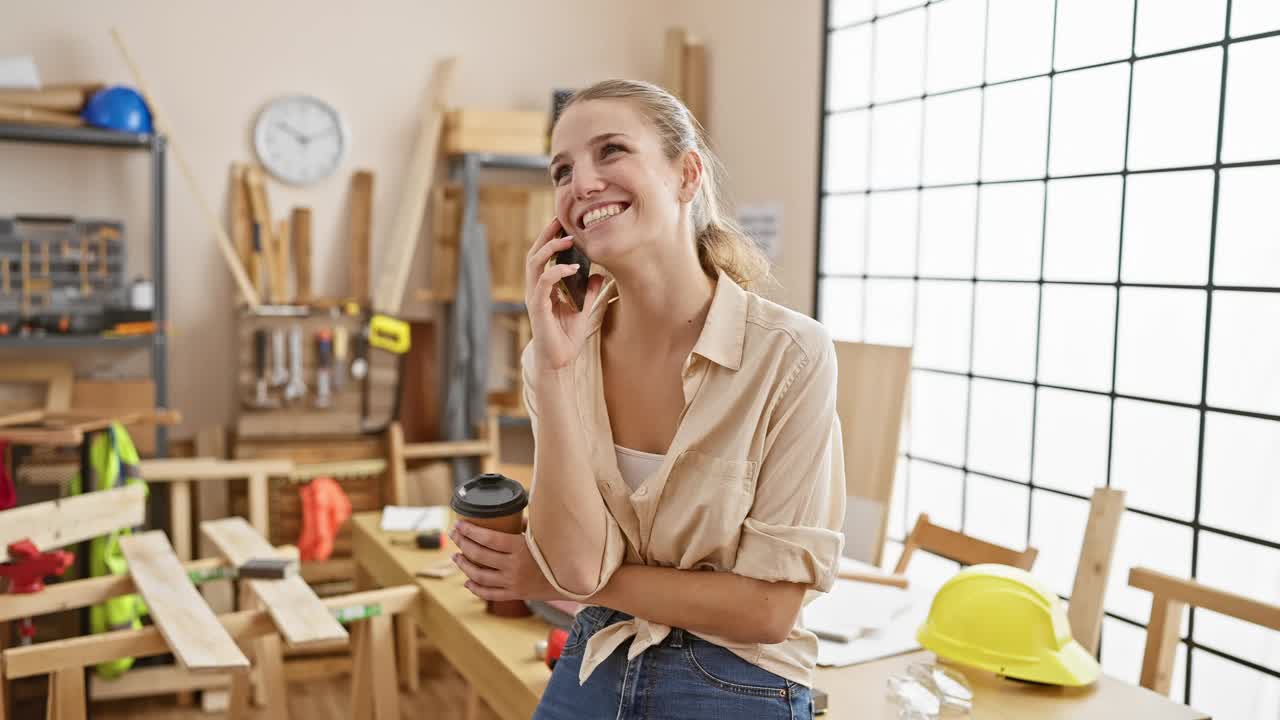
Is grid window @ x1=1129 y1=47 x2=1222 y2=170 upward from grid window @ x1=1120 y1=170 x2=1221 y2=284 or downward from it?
upward

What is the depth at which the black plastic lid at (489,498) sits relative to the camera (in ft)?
4.70

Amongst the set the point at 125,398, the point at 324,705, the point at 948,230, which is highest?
the point at 948,230

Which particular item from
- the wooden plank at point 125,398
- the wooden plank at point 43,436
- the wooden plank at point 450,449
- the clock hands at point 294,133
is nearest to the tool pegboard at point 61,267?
the wooden plank at point 125,398

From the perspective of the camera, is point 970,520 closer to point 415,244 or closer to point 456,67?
point 415,244

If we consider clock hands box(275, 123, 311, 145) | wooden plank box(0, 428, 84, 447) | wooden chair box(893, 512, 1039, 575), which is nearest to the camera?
wooden chair box(893, 512, 1039, 575)

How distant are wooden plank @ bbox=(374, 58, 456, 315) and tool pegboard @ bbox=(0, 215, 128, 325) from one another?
3.47ft

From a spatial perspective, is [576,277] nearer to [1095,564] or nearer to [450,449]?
[1095,564]

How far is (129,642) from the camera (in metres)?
2.29

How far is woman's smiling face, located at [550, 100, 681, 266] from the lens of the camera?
1.43 metres

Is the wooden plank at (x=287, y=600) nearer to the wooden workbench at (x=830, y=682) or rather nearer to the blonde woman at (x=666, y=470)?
the wooden workbench at (x=830, y=682)

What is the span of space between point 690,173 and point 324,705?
321cm

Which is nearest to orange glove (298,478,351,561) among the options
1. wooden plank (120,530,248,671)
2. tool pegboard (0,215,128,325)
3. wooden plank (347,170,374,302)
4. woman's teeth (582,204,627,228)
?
wooden plank (347,170,374,302)

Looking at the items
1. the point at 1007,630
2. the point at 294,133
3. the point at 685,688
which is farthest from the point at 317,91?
the point at 685,688

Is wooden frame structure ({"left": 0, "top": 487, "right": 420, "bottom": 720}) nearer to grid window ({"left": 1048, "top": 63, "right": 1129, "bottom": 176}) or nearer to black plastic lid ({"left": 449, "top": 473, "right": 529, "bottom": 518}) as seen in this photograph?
black plastic lid ({"left": 449, "top": 473, "right": 529, "bottom": 518})
